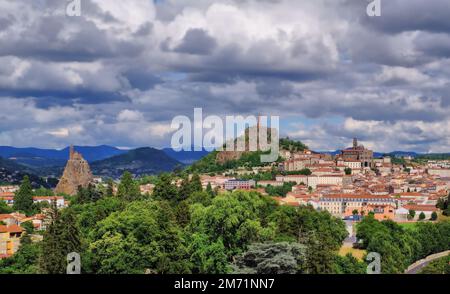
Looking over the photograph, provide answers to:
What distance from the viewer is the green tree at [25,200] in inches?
2440

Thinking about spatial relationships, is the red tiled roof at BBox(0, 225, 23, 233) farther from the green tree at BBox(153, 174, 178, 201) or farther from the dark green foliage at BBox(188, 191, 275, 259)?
the dark green foliage at BBox(188, 191, 275, 259)

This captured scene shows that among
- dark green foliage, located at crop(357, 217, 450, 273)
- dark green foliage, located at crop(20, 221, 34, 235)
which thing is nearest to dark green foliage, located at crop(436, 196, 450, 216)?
dark green foliage, located at crop(357, 217, 450, 273)

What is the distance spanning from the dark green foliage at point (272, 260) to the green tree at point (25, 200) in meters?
42.5

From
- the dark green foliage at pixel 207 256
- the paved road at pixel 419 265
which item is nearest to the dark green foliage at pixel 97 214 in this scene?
the dark green foliage at pixel 207 256

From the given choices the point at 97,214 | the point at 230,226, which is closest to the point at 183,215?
the point at 97,214

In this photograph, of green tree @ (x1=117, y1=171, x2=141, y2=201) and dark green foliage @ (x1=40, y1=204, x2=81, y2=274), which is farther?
green tree @ (x1=117, y1=171, x2=141, y2=201)

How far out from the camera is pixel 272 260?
2106 centimetres

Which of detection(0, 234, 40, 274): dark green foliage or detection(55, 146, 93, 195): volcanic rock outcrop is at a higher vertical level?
detection(55, 146, 93, 195): volcanic rock outcrop

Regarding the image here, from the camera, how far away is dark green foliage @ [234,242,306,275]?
20891 mm

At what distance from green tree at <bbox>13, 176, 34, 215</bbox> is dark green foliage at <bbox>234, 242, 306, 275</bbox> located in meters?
42.5

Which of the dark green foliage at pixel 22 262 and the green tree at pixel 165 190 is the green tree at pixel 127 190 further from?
the dark green foliage at pixel 22 262

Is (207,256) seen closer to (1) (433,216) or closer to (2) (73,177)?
(1) (433,216)

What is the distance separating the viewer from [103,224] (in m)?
26.7
